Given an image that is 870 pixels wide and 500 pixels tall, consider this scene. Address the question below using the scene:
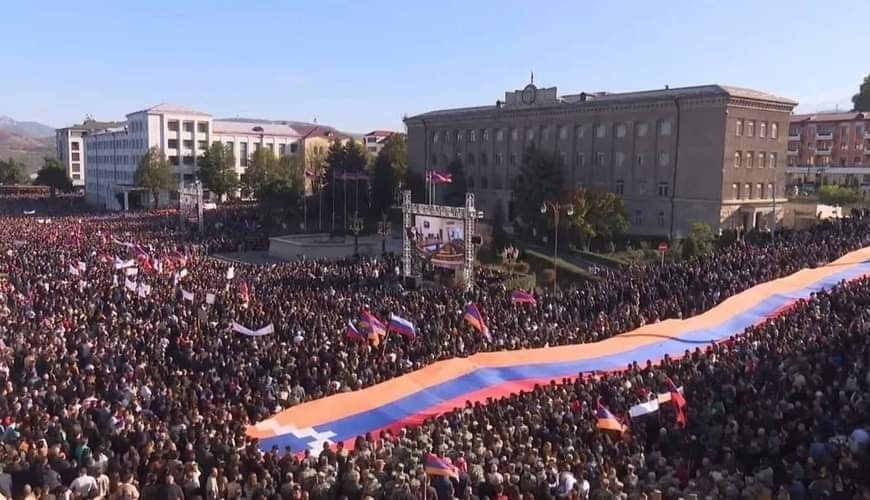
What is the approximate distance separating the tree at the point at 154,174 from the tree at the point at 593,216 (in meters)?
52.8

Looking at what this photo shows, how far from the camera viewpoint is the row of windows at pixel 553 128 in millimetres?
49616

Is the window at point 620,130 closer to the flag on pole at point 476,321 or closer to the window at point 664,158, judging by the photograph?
the window at point 664,158

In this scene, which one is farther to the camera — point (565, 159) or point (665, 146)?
point (565, 159)

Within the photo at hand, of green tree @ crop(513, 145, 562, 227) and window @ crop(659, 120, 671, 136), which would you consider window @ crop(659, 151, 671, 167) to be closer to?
window @ crop(659, 120, 671, 136)

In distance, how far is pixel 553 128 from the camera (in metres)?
55.6

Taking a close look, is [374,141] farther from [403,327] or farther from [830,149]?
[403,327]

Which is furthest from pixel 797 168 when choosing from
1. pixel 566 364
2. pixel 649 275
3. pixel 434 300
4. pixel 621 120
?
pixel 566 364

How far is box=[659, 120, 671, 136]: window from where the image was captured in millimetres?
48156

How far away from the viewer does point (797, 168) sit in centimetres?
8056

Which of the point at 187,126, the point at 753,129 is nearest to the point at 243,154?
the point at 187,126

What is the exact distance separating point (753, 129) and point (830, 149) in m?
37.2

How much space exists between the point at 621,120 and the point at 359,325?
34590mm

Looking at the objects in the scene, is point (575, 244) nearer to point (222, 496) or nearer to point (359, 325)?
point (359, 325)

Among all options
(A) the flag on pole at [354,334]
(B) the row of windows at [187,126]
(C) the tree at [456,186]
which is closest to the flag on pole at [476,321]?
(A) the flag on pole at [354,334]
